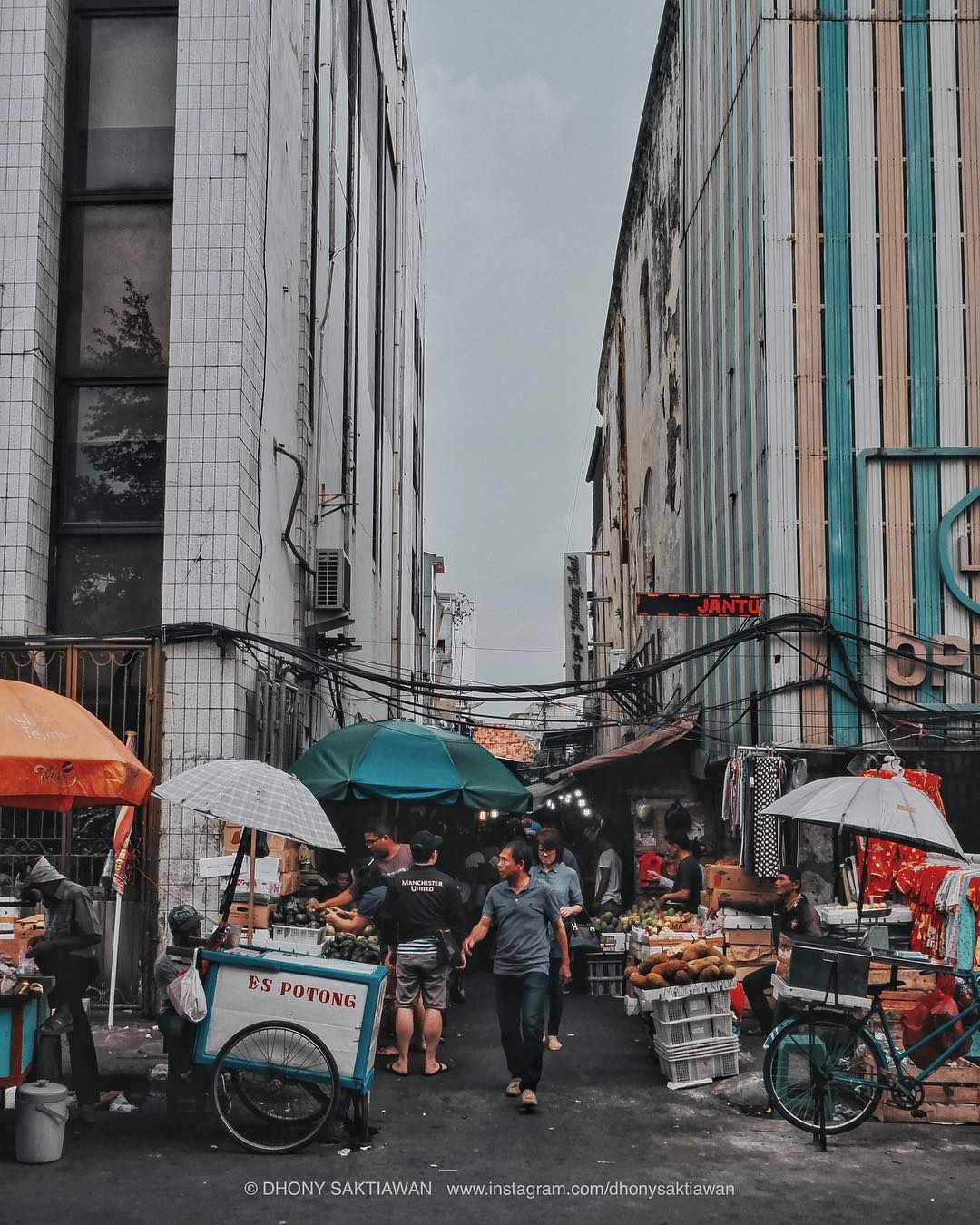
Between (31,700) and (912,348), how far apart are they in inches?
454

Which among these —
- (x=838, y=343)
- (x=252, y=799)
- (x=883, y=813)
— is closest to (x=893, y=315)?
(x=838, y=343)

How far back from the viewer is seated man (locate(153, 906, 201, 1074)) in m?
8.44

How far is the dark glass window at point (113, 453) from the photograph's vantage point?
45.1ft

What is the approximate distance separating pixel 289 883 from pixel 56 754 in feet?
18.8

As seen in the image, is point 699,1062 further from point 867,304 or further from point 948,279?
point 948,279

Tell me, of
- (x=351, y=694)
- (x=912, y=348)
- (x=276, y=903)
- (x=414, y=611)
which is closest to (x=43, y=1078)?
(x=276, y=903)

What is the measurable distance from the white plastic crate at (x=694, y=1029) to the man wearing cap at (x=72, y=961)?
14.8ft

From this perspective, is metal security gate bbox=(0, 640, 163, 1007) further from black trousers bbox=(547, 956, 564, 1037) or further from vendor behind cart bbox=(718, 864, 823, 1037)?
vendor behind cart bbox=(718, 864, 823, 1037)

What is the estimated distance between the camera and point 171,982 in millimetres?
8633

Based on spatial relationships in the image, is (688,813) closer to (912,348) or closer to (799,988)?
(912,348)

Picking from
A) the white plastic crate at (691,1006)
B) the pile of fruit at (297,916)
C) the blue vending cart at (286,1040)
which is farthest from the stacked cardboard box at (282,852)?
the white plastic crate at (691,1006)

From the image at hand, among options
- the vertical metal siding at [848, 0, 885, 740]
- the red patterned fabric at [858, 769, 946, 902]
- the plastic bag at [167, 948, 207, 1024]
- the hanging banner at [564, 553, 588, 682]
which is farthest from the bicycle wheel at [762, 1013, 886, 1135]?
the hanging banner at [564, 553, 588, 682]

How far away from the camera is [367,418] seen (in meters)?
26.5

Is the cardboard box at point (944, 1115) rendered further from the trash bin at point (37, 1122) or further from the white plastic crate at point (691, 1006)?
the trash bin at point (37, 1122)
